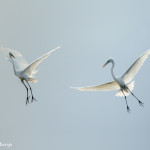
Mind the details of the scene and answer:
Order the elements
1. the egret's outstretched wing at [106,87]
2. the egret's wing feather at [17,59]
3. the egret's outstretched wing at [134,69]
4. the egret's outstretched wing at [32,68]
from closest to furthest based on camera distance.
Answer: the egret's outstretched wing at [32,68], the egret's outstretched wing at [134,69], the egret's wing feather at [17,59], the egret's outstretched wing at [106,87]

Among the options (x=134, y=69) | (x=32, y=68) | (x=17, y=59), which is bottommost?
(x=134, y=69)

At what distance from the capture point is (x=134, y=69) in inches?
623

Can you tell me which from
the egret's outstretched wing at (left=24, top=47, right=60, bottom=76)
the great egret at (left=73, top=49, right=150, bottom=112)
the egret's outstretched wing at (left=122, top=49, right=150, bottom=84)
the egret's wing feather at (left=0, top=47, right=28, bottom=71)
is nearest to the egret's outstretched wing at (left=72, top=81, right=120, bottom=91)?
the great egret at (left=73, top=49, right=150, bottom=112)

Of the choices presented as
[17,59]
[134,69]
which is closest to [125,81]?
[134,69]

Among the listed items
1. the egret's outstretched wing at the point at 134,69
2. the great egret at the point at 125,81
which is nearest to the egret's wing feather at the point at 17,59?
the great egret at the point at 125,81

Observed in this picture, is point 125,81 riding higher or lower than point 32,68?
lower

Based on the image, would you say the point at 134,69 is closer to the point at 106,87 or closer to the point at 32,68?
the point at 106,87

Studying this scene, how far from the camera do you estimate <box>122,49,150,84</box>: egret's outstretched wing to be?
→ 15.6 meters

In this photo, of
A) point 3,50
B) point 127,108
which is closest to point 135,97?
point 127,108

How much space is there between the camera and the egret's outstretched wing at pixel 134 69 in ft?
51.0

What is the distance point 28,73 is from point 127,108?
10.7ft

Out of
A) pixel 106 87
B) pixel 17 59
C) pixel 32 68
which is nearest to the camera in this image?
pixel 32 68

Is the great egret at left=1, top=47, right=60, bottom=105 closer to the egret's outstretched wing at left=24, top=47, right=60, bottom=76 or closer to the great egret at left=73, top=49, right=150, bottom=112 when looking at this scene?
the egret's outstretched wing at left=24, top=47, right=60, bottom=76

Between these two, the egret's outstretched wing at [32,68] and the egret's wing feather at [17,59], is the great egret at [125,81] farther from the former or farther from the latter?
the egret's wing feather at [17,59]
